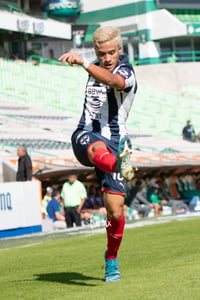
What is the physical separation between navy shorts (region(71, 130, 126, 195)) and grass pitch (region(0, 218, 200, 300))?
775 mm

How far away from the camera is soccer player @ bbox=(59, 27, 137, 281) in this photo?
247 inches

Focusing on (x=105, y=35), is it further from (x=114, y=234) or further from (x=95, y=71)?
(x=114, y=234)

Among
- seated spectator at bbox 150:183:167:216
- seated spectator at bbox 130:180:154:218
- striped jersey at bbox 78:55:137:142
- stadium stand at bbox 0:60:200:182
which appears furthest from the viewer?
stadium stand at bbox 0:60:200:182

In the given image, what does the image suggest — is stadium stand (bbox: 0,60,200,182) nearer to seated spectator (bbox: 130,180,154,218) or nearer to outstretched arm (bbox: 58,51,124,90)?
seated spectator (bbox: 130,180,154,218)

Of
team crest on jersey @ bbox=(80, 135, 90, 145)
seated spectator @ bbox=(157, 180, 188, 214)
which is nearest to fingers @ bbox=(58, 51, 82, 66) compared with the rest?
team crest on jersey @ bbox=(80, 135, 90, 145)

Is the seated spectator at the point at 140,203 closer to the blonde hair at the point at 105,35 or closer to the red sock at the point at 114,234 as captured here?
the red sock at the point at 114,234

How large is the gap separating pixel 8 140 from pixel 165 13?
32722mm

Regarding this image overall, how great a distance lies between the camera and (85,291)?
6020 mm

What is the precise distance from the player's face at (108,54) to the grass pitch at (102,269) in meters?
1.77

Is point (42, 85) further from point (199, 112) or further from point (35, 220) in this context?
point (35, 220)

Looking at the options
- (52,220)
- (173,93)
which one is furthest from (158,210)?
(173,93)

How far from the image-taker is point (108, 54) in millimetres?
6355

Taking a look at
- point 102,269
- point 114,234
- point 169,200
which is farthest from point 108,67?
point 169,200

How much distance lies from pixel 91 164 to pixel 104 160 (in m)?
0.44
